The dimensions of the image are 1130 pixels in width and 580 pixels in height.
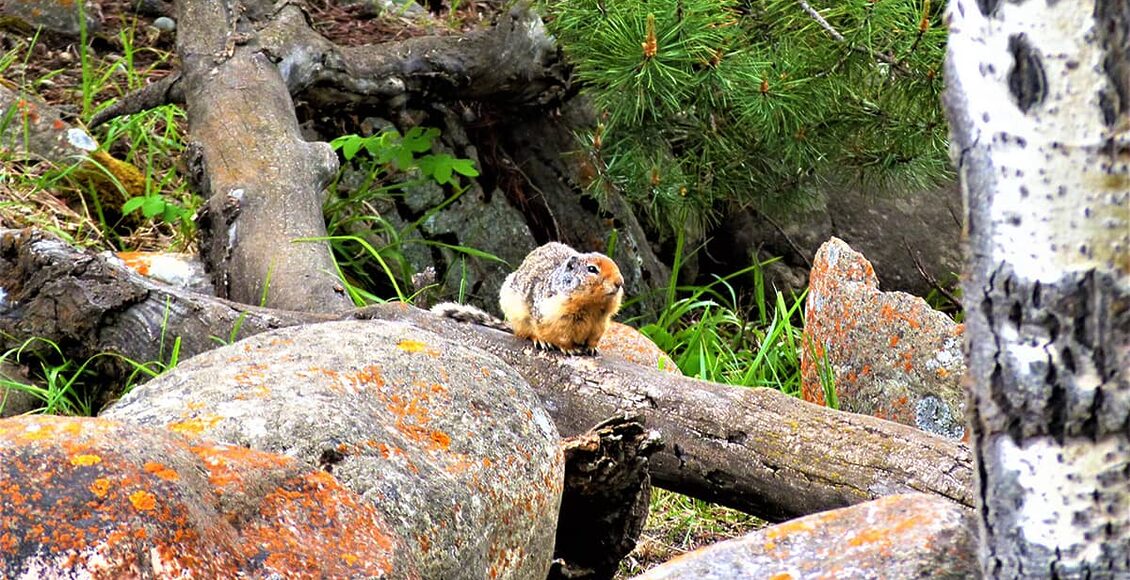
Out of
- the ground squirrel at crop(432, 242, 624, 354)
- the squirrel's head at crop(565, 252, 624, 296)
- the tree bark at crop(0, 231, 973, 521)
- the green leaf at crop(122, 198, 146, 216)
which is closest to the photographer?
the tree bark at crop(0, 231, 973, 521)

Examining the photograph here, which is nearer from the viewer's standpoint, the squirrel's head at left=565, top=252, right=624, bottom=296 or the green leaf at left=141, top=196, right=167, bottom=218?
the squirrel's head at left=565, top=252, right=624, bottom=296

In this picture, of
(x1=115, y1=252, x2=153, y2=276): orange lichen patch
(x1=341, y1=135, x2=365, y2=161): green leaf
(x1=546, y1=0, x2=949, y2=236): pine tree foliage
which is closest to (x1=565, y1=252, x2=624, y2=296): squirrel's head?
(x1=546, y1=0, x2=949, y2=236): pine tree foliage

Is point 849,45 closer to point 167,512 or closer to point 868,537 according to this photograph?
point 868,537

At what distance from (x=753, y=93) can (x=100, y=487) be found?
12.3 ft

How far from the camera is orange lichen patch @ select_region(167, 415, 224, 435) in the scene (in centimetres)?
286

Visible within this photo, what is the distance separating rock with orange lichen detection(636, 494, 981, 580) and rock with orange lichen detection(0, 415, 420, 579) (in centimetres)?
61

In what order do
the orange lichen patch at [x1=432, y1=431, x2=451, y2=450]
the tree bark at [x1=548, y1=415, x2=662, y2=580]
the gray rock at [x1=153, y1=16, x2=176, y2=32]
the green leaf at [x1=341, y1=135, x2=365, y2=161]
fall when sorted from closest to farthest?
the orange lichen patch at [x1=432, y1=431, x2=451, y2=450]
the tree bark at [x1=548, y1=415, x2=662, y2=580]
the green leaf at [x1=341, y1=135, x2=365, y2=161]
the gray rock at [x1=153, y1=16, x2=176, y2=32]

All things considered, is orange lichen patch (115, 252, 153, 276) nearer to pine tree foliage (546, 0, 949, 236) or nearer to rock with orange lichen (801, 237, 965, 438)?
pine tree foliage (546, 0, 949, 236)

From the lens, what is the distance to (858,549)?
7.58ft

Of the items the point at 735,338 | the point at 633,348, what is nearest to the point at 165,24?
the point at 735,338

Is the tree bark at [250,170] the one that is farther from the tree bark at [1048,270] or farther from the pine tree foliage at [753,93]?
the tree bark at [1048,270]

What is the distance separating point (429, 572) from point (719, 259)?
5222mm

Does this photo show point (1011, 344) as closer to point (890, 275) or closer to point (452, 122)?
point (452, 122)

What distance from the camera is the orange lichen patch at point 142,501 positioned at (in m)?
2.25
